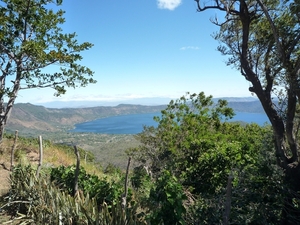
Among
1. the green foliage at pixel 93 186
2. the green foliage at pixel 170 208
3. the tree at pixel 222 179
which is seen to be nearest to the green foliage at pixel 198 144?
Answer: the tree at pixel 222 179

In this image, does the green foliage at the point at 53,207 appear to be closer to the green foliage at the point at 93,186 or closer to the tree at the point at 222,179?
the green foliage at the point at 93,186

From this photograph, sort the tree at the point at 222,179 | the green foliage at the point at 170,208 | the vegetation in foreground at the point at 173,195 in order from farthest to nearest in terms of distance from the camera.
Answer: the tree at the point at 222,179 < the vegetation in foreground at the point at 173,195 < the green foliage at the point at 170,208

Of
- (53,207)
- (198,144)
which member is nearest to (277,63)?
(198,144)

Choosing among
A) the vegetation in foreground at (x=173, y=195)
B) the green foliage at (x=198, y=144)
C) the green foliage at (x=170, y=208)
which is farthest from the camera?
the green foliage at (x=198, y=144)

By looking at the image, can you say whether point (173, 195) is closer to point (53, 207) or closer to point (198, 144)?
point (53, 207)

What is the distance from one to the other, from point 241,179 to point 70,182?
3.90 metres

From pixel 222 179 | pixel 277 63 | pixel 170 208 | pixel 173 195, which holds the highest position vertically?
pixel 277 63

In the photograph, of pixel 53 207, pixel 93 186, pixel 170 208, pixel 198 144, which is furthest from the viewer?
pixel 198 144

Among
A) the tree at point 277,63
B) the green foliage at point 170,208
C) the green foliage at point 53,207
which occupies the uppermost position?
the tree at point 277,63

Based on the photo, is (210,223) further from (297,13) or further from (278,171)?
(297,13)

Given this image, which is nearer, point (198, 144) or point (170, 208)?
point (170, 208)

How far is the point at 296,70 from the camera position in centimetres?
452

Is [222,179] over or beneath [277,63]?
beneath

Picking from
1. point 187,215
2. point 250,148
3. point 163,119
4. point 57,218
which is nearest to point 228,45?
point 250,148
